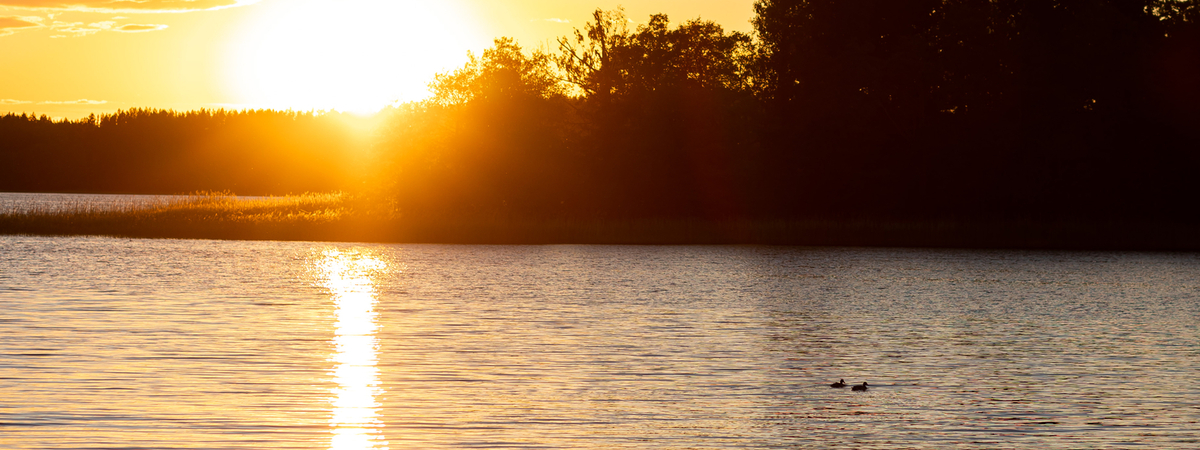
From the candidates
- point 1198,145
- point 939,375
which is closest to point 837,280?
point 939,375

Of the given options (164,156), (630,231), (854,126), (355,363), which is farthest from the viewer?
(164,156)

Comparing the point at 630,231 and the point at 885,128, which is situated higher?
the point at 885,128

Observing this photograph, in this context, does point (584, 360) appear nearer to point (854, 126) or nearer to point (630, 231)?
point (630, 231)

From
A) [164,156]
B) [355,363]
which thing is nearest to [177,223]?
[355,363]

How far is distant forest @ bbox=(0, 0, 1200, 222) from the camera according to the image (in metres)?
52.8

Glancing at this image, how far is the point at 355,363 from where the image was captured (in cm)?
1445

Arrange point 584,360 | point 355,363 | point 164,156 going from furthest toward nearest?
point 164,156 → point 584,360 → point 355,363

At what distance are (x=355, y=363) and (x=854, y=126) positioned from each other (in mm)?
43166

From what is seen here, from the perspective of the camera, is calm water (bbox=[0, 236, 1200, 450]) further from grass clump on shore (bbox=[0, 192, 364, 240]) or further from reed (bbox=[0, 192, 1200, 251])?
grass clump on shore (bbox=[0, 192, 364, 240])

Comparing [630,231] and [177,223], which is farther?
[177,223]

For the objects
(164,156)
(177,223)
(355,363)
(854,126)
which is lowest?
(355,363)

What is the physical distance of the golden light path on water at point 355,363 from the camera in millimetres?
10125

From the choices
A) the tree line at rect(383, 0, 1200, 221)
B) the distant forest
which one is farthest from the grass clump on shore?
the tree line at rect(383, 0, 1200, 221)

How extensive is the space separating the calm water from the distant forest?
2470cm
